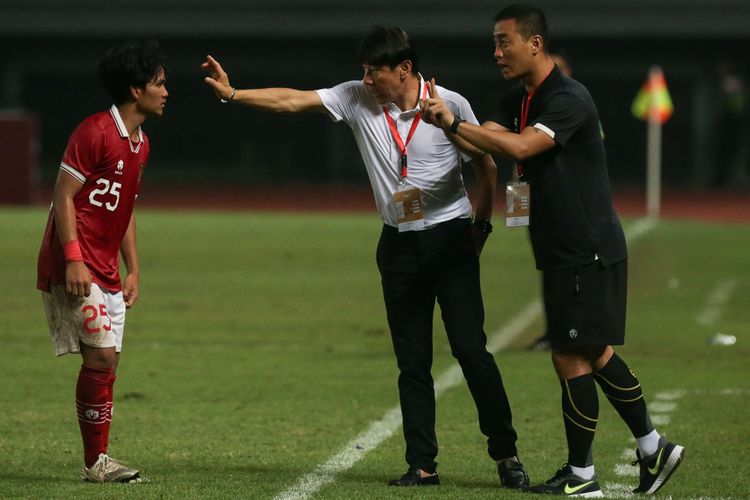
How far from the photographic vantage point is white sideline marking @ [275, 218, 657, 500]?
660 cm

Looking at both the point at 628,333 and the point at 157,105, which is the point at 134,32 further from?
the point at 157,105

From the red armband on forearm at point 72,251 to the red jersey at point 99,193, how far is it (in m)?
0.13

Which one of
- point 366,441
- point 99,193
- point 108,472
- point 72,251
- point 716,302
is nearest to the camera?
point 72,251

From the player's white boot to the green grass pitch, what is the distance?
3.0 inches

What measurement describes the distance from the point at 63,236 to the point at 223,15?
2941cm

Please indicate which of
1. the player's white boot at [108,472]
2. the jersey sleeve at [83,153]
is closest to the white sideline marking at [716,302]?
the player's white boot at [108,472]

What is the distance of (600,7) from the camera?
34125 millimetres

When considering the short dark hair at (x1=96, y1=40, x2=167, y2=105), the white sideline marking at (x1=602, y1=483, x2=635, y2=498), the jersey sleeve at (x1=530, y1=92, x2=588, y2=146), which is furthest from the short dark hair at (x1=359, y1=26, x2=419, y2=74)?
the white sideline marking at (x1=602, y1=483, x2=635, y2=498)

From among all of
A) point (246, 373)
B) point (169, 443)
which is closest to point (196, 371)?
point (246, 373)

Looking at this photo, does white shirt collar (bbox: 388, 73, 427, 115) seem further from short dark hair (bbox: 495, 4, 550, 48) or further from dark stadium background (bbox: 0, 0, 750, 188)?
dark stadium background (bbox: 0, 0, 750, 188)

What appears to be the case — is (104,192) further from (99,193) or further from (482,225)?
(482,225)

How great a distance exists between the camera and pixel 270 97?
21.7 ft

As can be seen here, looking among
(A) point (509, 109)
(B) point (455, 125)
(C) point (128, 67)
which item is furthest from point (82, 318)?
(A) point (509, 109)

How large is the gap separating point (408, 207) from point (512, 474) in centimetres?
125
